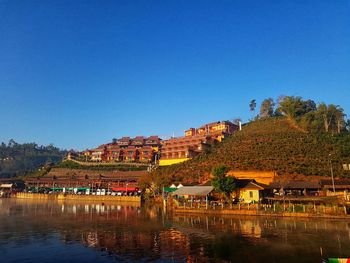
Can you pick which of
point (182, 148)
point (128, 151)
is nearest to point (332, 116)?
point (182, 148)

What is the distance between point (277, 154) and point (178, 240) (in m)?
58.0

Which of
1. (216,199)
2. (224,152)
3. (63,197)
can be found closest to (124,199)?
(63,197)

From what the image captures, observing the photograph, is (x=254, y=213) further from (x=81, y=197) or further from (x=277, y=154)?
(x=81, y=197)

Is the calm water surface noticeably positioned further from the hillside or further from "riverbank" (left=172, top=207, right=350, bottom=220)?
the hillside

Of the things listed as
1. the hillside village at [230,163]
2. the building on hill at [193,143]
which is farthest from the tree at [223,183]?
the building on hill at [193,143]

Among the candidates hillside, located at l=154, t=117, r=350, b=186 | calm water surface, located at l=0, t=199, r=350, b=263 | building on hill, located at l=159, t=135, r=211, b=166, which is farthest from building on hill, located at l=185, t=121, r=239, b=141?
calm water surface, located at l=0, t=199, r=350, b=263

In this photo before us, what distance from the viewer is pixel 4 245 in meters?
34.8

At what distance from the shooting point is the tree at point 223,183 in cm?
6022

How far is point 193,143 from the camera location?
119 m

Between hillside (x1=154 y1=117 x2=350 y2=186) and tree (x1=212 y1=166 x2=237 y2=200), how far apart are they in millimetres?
19213

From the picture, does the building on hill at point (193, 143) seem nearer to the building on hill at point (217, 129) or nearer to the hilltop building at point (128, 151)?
the building on hill at point (217, 129)

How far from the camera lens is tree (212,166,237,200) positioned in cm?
6022

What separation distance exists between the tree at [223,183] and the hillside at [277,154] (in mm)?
19213

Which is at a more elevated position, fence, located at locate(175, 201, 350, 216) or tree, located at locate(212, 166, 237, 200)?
tree, located at locate(212, 166, 237, 200)
